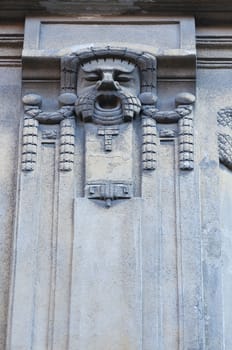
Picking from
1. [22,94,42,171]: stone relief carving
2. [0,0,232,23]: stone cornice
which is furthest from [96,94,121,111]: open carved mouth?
[0,0,232,23]: stone cornice

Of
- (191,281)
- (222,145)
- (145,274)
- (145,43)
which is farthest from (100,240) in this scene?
(145,43)

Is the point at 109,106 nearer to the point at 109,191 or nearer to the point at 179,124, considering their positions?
the point at 179,124

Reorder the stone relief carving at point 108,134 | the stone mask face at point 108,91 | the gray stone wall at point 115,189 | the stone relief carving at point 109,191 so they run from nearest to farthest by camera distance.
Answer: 1. the gray stone wall at point 115,189
2. the stone relief carving at point 109,191
3. the stone relief carving at point 108,134
4. the stone mask face at point 108,91

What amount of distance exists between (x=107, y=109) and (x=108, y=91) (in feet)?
0.47

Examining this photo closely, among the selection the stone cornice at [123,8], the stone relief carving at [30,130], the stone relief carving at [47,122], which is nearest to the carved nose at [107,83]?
the stone relief carving at [47,122]

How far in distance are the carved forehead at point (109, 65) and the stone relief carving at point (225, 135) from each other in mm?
832

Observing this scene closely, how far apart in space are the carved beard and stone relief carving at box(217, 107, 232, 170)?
2.33ft

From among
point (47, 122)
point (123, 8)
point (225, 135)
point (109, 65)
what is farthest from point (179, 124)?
point (123, 8)

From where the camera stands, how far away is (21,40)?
5.77 metres

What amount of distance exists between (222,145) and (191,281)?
119 cm

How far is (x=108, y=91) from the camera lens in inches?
211

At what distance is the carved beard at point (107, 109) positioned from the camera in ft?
17.3

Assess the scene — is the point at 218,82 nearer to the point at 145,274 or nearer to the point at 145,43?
the point at 145,43

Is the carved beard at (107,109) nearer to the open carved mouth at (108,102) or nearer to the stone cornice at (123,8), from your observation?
the open carved mouth at (108,102)
